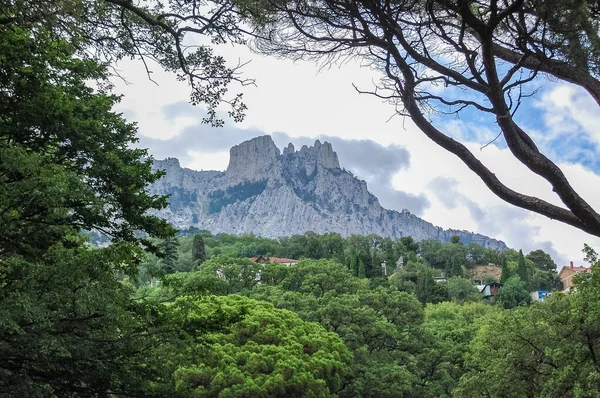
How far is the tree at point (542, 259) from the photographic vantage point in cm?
10269

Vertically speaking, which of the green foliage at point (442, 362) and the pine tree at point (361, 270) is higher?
the pine tree at point (361, 270)

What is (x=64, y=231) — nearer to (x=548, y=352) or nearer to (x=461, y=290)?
(x=548, y=352)

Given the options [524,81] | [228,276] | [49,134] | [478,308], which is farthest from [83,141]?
[478,308]

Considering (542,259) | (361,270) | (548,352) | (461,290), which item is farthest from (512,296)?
(542,259)

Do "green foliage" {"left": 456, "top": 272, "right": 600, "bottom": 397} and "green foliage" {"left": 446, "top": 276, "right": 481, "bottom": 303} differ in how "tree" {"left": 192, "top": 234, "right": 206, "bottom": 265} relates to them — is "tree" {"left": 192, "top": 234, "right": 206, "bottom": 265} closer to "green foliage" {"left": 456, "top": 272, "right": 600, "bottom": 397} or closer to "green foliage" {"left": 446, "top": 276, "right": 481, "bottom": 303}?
"green foliage" {"left": 446, "top": 276, "right": 481, "bottom": 303}

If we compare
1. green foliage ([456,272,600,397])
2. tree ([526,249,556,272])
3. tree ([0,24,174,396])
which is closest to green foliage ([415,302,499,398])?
green foliage ([456,272,600,397])

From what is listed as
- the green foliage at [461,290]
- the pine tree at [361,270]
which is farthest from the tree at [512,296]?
the pine tree at [361,270]

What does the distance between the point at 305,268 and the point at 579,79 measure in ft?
76.2

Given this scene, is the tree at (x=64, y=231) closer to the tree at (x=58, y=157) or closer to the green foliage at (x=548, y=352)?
the tree at (x=58, y=157)

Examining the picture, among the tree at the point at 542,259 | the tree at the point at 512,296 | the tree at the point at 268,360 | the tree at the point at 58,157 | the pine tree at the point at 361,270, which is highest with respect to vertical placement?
the tree at the point at 542,259

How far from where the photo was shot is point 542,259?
340 ft

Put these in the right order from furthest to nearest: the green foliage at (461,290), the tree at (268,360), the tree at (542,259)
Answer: the tree at (542,259) < the green foliage at (461,290) < the tree at (268,360)

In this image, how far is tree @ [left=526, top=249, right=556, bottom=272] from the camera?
103 m

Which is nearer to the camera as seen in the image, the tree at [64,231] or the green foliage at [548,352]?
the tree at [64,231]
